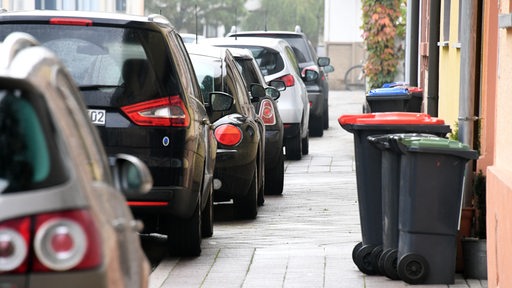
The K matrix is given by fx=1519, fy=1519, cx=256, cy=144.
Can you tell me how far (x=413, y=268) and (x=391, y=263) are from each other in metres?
0.25

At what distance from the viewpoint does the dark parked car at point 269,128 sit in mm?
15680

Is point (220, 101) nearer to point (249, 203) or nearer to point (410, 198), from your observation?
point (249, 203)

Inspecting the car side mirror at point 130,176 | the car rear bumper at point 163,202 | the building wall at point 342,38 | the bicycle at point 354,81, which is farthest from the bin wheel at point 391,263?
the building wall at point 342,38

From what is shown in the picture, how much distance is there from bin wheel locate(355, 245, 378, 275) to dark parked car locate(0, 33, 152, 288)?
503 centimetres

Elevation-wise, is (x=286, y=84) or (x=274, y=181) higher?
(x=286, y=84)

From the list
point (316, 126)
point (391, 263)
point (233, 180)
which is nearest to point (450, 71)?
point (233, 180)

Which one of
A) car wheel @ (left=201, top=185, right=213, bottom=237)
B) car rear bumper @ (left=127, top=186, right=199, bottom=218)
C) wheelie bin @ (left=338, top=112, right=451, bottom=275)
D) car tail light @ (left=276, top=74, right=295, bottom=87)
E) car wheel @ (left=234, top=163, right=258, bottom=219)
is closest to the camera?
car rear bumper @ (left=127, top=186, right=199, bottom=218)

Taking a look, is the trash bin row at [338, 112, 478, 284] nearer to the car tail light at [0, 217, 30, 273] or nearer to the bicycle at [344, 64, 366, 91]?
the car tail light at [0, 217, 30, 273]

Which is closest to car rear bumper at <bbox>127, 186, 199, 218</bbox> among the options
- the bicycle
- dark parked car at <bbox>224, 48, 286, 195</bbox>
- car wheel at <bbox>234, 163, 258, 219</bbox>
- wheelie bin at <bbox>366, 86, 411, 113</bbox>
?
car wheel at <bbox>234, 163, 258, 219</bbox>

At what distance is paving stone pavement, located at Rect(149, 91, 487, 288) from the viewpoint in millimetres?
9477

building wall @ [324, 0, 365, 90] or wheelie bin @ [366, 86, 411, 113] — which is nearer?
wheelie bin @ [366, 86, 411, 113]

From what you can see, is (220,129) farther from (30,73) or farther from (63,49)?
(30,73)

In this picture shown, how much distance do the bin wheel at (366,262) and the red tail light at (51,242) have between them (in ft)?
17.9

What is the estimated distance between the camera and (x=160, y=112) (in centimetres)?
957
